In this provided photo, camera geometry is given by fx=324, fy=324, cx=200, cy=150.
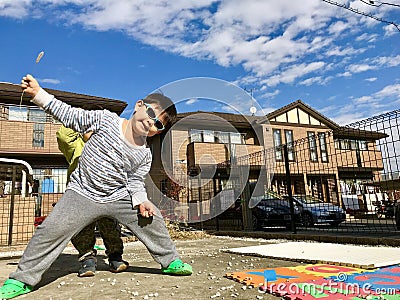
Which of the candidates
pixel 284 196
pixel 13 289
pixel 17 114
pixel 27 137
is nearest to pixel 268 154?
pixel 284 196

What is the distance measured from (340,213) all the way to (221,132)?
35.8 ft

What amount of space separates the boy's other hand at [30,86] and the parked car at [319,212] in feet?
24.3

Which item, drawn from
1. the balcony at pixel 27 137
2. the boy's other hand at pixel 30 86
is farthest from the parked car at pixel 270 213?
the balcony at pixel 27 137

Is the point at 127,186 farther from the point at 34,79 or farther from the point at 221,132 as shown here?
the point at 221,132

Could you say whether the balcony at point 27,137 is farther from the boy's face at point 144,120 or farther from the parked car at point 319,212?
the boy's face at point 144,120

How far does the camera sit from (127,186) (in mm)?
2646

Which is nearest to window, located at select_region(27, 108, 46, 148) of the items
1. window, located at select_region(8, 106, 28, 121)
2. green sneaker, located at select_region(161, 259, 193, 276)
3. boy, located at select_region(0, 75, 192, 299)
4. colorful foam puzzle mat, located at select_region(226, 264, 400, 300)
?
window, located at select_region(8, 106, 28, 121)

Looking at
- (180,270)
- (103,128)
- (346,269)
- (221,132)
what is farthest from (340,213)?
(221,132)

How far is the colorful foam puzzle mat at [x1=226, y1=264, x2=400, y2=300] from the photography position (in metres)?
1.81

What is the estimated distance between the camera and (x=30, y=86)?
232 centimetres

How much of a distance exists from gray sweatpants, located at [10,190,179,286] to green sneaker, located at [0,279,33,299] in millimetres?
31

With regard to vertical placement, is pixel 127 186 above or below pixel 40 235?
above

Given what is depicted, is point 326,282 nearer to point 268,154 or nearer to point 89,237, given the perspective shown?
point 89,237

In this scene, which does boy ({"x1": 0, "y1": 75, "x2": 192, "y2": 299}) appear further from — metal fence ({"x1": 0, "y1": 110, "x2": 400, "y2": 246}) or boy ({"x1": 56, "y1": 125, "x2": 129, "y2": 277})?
metal fence ({"x1": 0, "y1": 110, "x2": 400, "y2": 246})
